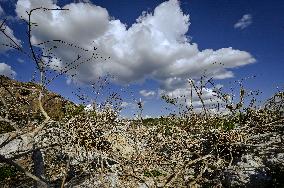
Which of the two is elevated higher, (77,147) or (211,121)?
(211,121)

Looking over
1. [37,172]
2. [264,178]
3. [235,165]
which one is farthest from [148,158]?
[37,172]

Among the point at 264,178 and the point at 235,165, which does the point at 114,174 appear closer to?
the point at 235,165

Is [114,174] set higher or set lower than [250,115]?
lower

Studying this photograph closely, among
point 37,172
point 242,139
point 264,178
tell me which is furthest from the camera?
point 242,139

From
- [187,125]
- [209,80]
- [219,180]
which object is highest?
[209,80]

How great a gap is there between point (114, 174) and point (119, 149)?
3325 millimetres

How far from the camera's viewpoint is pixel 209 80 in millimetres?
12688

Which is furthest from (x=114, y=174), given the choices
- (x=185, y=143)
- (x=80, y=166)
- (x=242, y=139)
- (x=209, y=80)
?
(x=209, y=80)

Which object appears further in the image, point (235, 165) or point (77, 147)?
point (77, 147)

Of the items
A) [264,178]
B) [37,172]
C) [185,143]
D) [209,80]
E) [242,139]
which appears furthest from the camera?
[209,80]

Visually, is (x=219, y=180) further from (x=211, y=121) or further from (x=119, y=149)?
(x=119, y=149)

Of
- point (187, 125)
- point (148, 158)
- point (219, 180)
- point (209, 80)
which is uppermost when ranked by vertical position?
point (209, 80)

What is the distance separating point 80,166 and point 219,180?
403cm

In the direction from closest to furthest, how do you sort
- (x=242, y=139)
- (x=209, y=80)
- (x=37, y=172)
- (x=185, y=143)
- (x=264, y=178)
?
(x=37, y=172), (x=264, y=178), (x=242, y=139), (x=185, y=143), (x=209, y=80)
